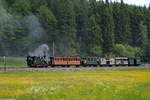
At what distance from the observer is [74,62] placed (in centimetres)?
8562

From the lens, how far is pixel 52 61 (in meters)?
80.1

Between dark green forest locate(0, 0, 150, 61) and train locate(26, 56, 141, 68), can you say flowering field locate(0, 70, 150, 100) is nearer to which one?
train locate(26, 56, 141, 68)

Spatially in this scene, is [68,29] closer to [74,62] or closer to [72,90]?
[74,62]

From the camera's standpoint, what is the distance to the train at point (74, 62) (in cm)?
7650

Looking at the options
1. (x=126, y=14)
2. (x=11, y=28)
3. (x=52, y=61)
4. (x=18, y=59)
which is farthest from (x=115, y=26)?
(x=52, y=61)

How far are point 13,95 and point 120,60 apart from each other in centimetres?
8209

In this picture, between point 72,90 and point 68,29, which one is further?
point 68,29

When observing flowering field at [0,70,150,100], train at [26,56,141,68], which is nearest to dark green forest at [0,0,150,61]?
train at [26,56,141,68]

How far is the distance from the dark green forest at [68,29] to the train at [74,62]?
27204 millimetres

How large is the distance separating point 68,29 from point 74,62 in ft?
166

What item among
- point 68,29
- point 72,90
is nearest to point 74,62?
point 68,29

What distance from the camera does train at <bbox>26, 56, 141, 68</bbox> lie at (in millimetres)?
76500

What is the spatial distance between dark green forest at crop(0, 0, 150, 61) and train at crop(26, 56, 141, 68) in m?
27.2

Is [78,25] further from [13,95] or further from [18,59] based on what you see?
[13,95]
